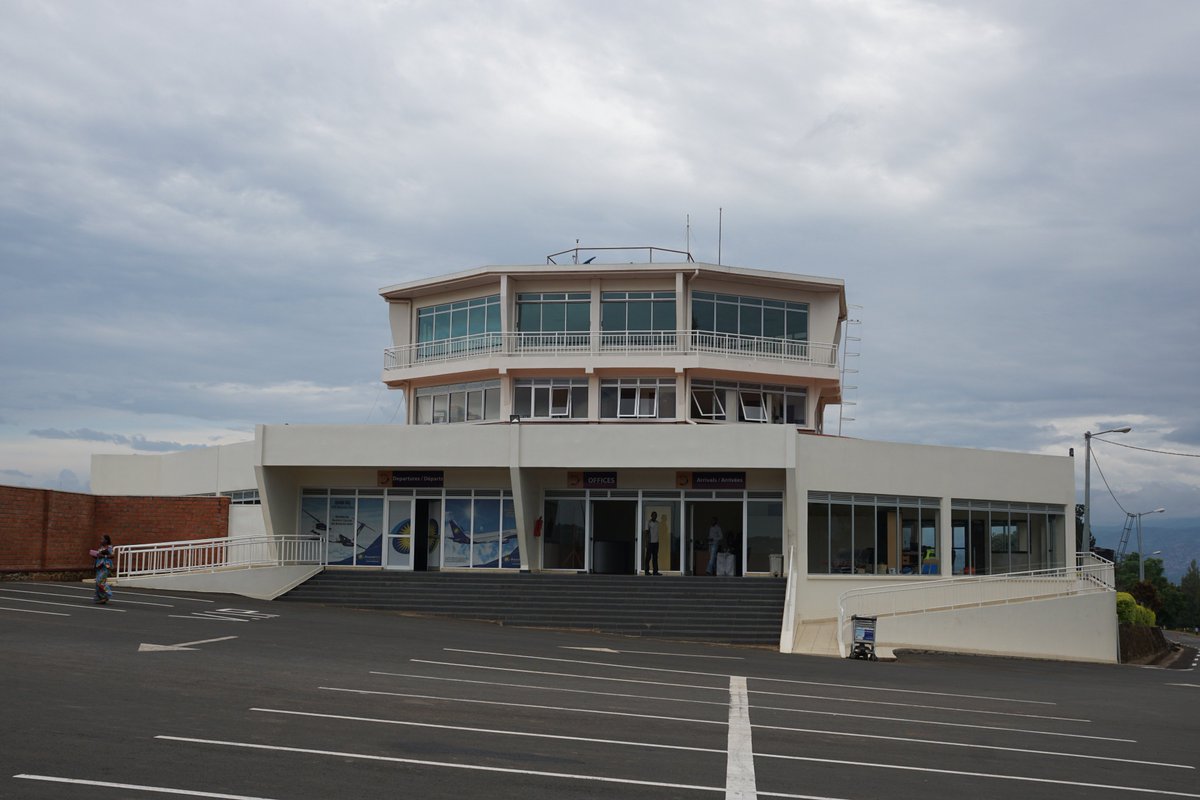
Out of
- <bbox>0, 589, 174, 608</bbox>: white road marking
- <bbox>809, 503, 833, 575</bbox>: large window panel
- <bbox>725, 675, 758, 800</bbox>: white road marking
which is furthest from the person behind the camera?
<bbox>809, 503, 833, 575</bbox>: large window panel

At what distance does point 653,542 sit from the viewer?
34.8 m

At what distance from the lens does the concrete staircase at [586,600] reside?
28891 millimetres

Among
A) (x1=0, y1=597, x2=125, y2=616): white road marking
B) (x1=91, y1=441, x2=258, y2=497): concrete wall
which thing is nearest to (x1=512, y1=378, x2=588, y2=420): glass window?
(x1=91, y1=441, x2=258, y2=497): concrete wall

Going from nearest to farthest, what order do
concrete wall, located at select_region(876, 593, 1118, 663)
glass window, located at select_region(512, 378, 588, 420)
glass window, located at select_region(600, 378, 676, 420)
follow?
concrete wall, located at select_region(876, 593, 1118, 663) → glass window, located at select_region(600, 378, 676, 420) → glass window, located at select_region(512, 378, 588, 420)

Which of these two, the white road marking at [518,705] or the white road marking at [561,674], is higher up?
→ the white road marking at [518,705]

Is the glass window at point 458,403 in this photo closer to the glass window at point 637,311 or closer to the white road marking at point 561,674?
the glass window at point 637,311

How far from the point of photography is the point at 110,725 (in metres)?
11.4

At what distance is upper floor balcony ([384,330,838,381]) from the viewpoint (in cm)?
4169

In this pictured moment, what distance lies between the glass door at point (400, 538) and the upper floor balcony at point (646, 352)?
723 cm

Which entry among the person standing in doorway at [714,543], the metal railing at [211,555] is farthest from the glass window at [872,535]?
the metal railing at [211,555]

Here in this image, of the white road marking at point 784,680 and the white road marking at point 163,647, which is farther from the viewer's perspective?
the white road marking at point 784,680

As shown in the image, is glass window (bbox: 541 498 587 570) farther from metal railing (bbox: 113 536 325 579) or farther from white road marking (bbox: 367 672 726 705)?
white road marking (bbox: 367 672 726 705)

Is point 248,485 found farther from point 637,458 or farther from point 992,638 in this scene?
point 992,638

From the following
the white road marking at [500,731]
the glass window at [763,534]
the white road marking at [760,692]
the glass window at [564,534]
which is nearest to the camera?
the white road marking at [500,731]
